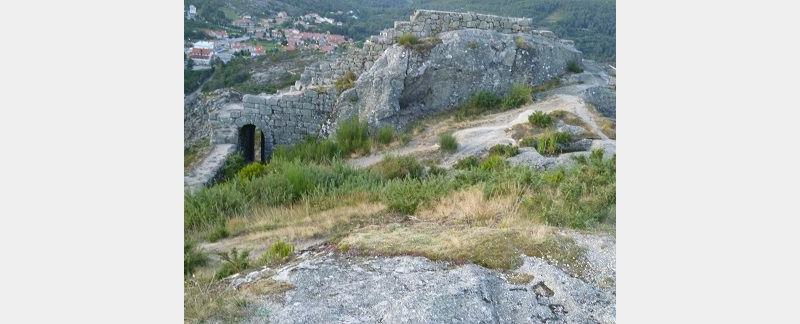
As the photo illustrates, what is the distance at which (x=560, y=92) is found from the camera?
13320 millimetres

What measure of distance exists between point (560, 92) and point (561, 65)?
51.4 inches

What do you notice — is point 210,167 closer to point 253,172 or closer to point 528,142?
point 253,172

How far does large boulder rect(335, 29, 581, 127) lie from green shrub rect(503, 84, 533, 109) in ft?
1.61

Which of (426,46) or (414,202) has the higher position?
(426,46)

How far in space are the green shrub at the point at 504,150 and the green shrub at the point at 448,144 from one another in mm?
818

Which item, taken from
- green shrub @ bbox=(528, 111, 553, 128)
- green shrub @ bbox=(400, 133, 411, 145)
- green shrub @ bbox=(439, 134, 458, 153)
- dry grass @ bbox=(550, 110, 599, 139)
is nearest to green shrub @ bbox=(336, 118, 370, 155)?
green shrub @ bbox=(400, 133, 411, 145)

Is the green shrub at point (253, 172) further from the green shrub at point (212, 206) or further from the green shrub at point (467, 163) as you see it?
the green shrub at point (467, 163)

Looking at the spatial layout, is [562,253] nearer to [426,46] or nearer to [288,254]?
[288,254]

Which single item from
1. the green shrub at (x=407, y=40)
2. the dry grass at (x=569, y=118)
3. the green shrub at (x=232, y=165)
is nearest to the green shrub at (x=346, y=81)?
the green shrub at (x=407, y=40)

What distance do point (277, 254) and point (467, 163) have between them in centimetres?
472

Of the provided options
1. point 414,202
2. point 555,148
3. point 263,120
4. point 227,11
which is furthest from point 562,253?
point 263,120

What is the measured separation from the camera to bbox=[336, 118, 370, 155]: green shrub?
11859 millimetres

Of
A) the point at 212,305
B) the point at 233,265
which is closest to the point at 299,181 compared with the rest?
the point at 233,265

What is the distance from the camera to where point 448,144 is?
10344 millimetres
